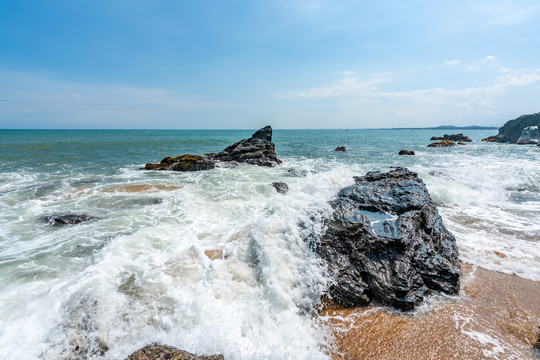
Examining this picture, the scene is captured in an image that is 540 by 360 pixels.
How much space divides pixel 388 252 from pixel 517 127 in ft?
233

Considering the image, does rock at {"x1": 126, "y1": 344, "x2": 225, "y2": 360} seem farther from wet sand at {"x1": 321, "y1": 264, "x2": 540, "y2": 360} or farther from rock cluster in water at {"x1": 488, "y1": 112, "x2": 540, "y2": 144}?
rock cluster in water at {"x1": 488, "y1": 112, "x2": 540, "y2": 144}

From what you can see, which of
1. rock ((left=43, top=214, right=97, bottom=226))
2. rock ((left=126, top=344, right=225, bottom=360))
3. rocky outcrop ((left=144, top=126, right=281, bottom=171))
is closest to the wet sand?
rock ((left=126, top=344, right=225, bottom=360))

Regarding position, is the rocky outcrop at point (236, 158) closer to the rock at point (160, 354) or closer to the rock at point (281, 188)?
the rock at point (281, 188)

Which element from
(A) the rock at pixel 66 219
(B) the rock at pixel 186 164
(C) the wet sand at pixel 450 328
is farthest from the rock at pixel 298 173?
(C) the wet sand at pixel 450 328

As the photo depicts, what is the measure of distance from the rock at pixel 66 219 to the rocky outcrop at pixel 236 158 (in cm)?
991

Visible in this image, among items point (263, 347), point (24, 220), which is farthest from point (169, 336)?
point (24, 220)

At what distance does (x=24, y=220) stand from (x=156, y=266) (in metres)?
6.35

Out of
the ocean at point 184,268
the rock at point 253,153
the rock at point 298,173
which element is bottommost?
the ocean at point 184,268

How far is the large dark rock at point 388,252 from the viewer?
4.28 meters

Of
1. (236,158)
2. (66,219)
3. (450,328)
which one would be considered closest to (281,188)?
(66,219)

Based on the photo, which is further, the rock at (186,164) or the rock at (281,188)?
the rock at (186,164)

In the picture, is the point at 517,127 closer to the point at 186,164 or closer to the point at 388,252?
the point at 186,164

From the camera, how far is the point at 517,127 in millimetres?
52656

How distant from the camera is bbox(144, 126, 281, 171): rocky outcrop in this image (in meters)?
18.3
